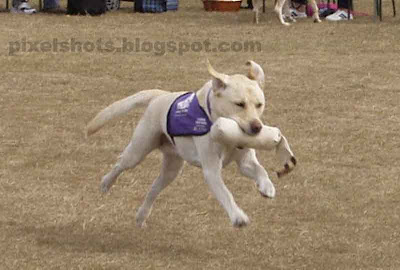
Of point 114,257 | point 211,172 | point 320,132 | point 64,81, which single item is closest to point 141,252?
point 114,257

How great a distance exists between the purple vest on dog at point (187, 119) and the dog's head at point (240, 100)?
132 mm

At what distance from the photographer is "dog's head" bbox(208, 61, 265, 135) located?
466 cm

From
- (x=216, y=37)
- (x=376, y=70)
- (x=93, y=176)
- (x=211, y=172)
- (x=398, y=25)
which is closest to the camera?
(x=211, y=172)

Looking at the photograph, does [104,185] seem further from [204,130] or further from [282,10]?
[282,10]

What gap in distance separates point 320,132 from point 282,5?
6463 mm

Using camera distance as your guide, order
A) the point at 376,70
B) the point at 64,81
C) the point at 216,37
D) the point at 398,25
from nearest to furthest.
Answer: the point at 64,81, the point at 376,70, the point at 216,37, the point at 398,25

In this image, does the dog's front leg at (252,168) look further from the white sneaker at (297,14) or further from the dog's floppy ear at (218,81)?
the white sneaker at (297,14)

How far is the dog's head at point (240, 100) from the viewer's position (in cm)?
466

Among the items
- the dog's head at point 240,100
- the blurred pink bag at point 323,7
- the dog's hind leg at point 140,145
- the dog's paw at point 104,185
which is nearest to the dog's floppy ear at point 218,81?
the dog's head at point 240,100

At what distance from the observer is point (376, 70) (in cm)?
1084

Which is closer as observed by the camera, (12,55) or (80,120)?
(80,120)

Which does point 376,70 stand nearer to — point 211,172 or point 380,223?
point 380,223

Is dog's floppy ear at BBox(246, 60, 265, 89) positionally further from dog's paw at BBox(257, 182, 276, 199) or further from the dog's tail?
the dog's tail

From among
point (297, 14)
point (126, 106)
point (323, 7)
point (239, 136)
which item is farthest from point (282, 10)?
point (239, 136)
